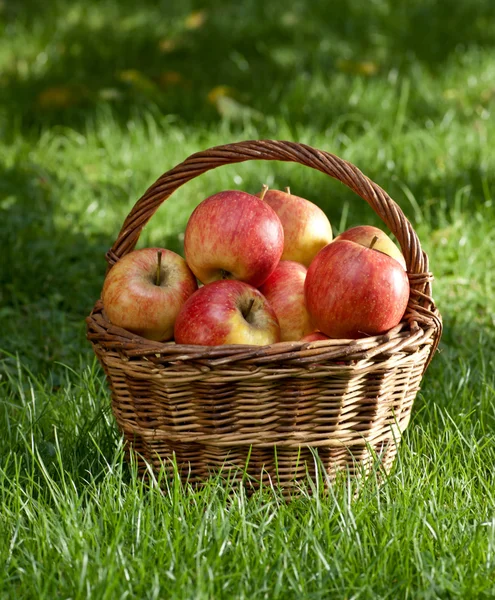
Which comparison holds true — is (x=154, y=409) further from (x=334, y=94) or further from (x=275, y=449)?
(x=334, y=94)

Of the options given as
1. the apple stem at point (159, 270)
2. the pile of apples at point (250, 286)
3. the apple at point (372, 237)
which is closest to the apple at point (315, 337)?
the pile of apples at point (250, 286)

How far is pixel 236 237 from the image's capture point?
82.2 inches

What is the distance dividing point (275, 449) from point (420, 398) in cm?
77

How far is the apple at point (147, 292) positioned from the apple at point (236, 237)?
72mm

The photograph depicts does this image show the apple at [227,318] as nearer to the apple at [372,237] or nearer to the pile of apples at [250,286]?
the pile of apples at [250,286]

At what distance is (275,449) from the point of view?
1927 millimetres

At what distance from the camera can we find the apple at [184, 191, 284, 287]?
2092 mm

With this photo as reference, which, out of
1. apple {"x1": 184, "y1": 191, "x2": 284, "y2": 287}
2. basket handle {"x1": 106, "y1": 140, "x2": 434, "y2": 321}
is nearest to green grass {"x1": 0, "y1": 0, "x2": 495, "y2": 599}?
basket handle {"x1": 106, "y1": 140, "x2": 434, "y2": 321}

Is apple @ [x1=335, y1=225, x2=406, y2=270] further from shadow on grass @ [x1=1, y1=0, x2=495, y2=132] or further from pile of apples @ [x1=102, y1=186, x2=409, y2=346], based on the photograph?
shadow on grass @ [x1=1, y1=0, x2=495, y2=132]

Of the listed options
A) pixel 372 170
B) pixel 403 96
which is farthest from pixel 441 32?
pixel 372 170

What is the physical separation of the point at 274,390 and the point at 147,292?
42 centimetres

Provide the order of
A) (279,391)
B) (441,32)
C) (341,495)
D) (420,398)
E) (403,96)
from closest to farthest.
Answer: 1. (279,391)
2. (341,495)
3. (420,398)
4. (403,96)
5. (441,32)

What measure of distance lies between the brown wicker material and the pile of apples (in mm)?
91

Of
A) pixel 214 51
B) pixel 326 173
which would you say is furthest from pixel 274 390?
pixel 214 51
